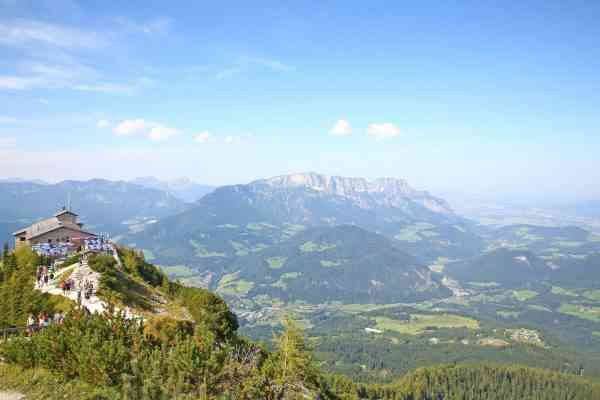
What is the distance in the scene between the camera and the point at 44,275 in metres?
55.3

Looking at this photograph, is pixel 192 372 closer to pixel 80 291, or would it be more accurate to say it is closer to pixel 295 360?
pixel 295 360

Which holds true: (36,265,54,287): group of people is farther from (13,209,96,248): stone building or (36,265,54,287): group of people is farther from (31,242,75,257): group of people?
(13,209,96,248): stone building

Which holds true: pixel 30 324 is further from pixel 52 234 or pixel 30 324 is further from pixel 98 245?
pixel 52 234

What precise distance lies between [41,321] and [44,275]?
491 inches

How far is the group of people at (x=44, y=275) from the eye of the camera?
177 ft

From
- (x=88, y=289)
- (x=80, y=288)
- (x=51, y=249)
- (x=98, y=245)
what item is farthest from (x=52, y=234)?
(x=88, y=289)

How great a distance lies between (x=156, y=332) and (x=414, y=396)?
142592mm

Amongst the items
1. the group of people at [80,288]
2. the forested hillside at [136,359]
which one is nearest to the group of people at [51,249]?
the forested hillside at [136,359]

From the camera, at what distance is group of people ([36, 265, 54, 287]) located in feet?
177

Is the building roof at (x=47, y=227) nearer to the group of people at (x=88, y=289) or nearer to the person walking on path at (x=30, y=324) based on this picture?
the person walking on path at (x=30, y=324)

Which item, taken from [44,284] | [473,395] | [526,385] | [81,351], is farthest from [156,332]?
[526,385]

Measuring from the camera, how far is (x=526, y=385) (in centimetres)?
18938

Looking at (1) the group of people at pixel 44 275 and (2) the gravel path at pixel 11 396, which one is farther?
(1) the group of people at pixel 44 275

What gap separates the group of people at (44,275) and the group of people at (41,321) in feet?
23.0
